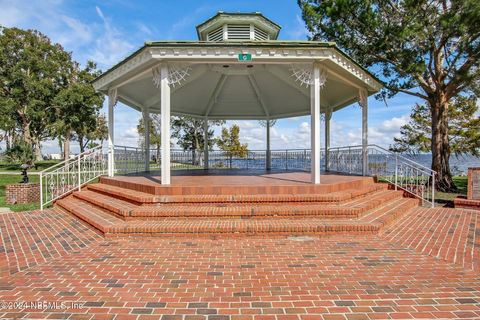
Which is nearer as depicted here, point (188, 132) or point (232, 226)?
point (232, 226)

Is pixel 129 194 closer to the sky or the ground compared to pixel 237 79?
closer to the ground

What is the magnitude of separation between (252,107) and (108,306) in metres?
11.9

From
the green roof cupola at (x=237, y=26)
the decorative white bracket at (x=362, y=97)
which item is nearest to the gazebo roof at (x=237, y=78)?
the decorative white bracket at (x=362, y=97)

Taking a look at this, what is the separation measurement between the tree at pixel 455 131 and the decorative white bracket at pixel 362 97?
12.7m

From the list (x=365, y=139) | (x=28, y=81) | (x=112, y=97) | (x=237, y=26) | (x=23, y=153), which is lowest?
(x=23, y=153)

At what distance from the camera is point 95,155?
9820 mm

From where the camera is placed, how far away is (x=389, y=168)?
955 cm

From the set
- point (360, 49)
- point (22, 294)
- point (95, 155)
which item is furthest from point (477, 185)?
point (95, 155)

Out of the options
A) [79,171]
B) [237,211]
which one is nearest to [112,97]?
[79,171]

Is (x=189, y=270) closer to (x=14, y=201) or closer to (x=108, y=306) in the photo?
(x=108, y=306)

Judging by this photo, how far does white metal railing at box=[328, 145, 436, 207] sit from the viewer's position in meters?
9.04

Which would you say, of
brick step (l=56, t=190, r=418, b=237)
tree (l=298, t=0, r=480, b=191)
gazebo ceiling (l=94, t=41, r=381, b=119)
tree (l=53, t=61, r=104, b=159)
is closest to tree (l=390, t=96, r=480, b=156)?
tree (l=298, t=0, r=480, b=191)

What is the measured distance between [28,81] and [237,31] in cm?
2255

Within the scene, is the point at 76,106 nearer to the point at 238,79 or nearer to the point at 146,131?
the point at 146,131
